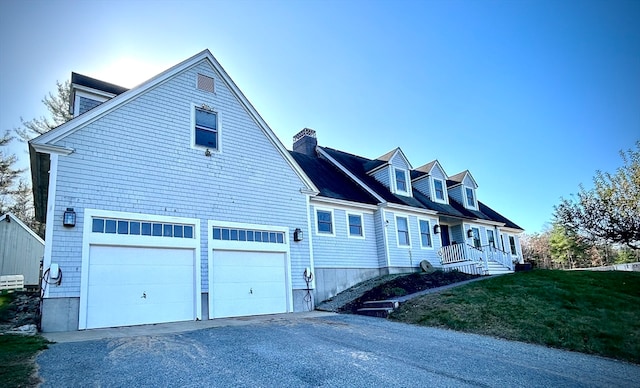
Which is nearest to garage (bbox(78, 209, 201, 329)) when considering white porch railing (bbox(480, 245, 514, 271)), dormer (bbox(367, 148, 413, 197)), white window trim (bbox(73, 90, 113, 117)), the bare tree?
white window trim (bbox(73, 90, 113, 117))

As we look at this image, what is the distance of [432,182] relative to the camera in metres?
21.5

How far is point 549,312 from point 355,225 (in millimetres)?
8096

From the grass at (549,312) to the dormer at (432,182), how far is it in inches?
347

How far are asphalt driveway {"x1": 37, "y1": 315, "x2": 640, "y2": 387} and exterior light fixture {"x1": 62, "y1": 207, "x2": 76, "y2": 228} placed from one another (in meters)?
2.98

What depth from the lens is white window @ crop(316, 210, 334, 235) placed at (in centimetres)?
1467

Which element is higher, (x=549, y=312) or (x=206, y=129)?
(x=206, y=129)

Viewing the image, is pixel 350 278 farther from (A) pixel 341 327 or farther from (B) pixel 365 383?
(B) pixel 365 383

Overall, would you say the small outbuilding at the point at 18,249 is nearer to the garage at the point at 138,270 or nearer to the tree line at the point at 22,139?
the tree line at the point at 22,139

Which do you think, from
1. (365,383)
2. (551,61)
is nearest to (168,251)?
(365,383)

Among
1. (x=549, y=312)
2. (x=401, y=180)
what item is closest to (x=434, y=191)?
(x=401, y=180)

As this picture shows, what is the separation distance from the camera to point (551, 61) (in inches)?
576

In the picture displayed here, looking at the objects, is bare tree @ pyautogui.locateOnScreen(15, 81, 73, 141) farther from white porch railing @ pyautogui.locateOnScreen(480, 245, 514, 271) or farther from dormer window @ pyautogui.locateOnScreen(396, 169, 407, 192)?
white porch railing @ pyautogui.locateOnScreen(480, 245, 514, 271)

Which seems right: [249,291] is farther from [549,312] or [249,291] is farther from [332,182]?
[549,312]

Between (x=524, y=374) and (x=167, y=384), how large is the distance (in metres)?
4.96
